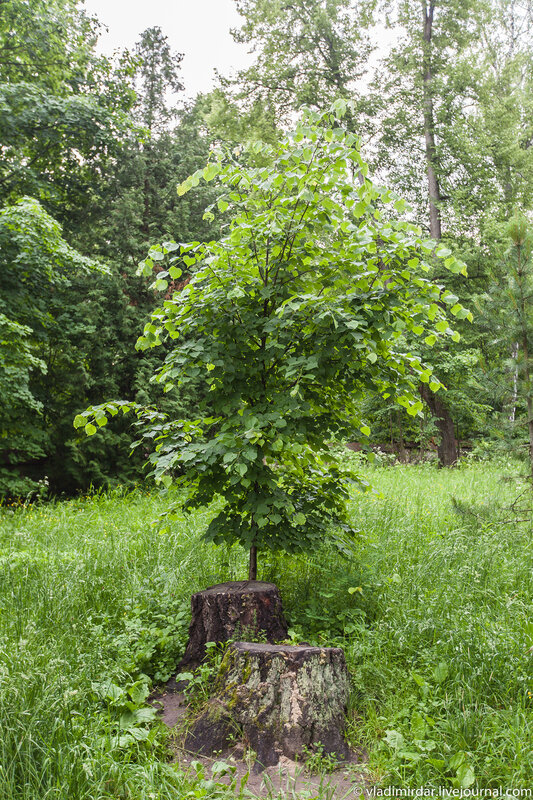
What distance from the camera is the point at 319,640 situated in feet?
10.3

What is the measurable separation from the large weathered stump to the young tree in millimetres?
335

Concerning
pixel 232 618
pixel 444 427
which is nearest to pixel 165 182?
pixel 444 427

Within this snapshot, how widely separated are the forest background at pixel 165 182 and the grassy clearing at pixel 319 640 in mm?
1769

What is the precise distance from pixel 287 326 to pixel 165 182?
34.1 feet

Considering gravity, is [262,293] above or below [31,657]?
above

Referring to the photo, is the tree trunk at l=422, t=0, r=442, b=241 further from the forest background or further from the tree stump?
the tree stump

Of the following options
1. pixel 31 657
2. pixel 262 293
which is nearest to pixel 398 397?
pixel 262 293

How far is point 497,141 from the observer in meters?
13.9

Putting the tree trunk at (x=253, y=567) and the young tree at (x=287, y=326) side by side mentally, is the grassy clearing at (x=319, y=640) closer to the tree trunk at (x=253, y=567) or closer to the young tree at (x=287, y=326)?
the tree trunk at (x=253, y=567)

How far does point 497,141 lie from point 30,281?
1258 centimetres

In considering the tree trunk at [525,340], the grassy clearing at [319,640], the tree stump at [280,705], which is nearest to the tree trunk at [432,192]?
the tree trunk at [525,340]

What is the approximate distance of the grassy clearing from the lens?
2123 millimetres

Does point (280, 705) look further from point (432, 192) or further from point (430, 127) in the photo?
point (430, 127)

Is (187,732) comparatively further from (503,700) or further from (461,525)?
(461,525)
